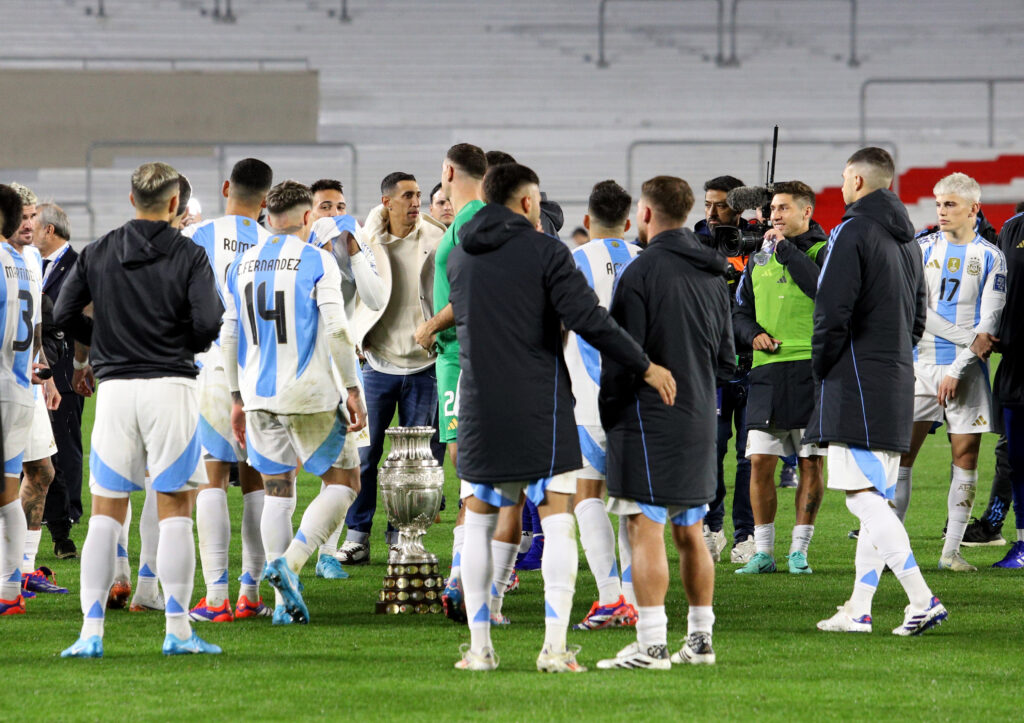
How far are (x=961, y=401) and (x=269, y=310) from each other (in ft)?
11.9

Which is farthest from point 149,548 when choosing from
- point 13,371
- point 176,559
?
point 176,559

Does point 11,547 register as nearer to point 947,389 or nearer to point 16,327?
point 16,327

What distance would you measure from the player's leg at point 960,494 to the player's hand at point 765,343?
108 cm

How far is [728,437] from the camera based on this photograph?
24.8 feet

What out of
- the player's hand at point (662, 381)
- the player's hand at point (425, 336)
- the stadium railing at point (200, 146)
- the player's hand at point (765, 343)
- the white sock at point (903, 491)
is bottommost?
the white sock at point (903, 491)

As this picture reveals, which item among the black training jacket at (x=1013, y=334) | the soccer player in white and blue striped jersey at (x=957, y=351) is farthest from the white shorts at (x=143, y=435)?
the black training jacket at (x=1013, y=334)

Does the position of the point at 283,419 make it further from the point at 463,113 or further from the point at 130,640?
the point at 463,113

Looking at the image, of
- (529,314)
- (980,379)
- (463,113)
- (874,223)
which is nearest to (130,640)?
(529,314)

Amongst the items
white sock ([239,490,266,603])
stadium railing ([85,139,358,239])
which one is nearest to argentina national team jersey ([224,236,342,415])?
white sock ([239,490,266,603])

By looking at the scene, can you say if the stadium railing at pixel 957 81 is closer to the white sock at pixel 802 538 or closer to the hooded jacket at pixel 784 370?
the hooded jacket at pixel 784 370

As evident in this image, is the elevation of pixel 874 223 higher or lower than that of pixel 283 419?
higher

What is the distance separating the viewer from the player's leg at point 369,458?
7.43 metres

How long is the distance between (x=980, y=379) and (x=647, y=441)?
3.11 metres

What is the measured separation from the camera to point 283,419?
5641mm
